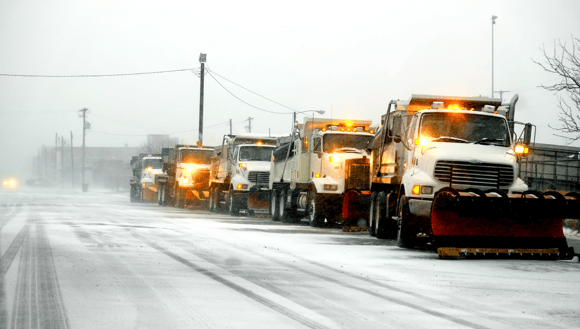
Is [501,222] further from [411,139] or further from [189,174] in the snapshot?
[189,174]

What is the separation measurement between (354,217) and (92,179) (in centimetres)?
13768

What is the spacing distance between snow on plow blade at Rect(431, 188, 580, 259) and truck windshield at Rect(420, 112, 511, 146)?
2.05 m

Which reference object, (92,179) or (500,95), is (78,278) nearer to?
(500,95)

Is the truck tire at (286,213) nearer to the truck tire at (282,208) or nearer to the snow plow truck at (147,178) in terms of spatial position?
the truck tire at (282,208)

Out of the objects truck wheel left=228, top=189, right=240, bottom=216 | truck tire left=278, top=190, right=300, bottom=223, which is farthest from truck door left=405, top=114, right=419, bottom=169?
truck wheel left=228, top=189, right=240, bottom=216

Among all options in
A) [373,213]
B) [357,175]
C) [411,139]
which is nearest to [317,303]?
[411,139]

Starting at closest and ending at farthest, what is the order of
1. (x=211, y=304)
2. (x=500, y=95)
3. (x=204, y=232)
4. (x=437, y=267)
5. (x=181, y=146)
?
(x=211, y=304)
(x=437, y=267)
(x=204, y=232)
(x=181, y=146)
(x=500, y=95)

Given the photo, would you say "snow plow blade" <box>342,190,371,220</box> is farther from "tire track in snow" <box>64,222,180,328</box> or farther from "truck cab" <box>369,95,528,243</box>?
"tire track in snow" <box>64,222,180,328</box>

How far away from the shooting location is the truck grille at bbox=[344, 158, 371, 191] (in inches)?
810

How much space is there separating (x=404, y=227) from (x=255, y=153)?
16.9 meters

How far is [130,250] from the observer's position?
13.2 metres

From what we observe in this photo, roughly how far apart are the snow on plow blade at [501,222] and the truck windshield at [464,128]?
6.71 ft

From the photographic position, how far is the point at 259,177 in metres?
30.2

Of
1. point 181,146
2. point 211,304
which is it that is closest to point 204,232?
point 211,304
